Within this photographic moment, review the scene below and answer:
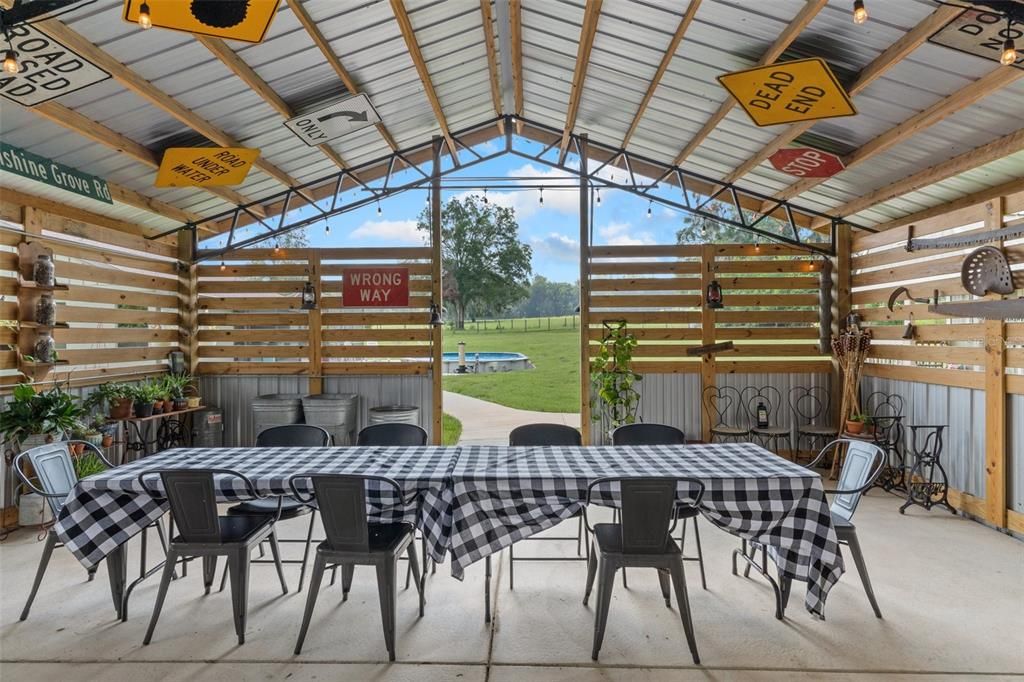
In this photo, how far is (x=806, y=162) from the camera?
204 inches

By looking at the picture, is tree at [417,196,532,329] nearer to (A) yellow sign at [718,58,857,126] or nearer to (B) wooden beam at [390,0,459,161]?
(B) wooden beam at [390,0,459,161]

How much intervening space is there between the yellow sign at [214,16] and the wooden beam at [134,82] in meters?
1.05

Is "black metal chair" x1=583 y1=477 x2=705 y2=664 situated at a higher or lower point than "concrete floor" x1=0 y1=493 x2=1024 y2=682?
higher

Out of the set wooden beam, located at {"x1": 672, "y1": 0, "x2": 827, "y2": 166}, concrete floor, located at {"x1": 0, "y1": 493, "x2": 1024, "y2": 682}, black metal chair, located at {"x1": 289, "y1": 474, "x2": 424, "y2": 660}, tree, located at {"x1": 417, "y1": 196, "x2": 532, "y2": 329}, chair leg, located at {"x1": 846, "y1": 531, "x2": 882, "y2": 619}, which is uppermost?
wooden beam, located at {"x1": 672, "y1": 0, "x2": 827, "y2": 166}

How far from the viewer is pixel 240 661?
2748mm

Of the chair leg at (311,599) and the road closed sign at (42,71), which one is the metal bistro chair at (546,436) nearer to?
the chair leg at (311,599)

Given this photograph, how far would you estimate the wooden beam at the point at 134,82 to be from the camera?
324 cm

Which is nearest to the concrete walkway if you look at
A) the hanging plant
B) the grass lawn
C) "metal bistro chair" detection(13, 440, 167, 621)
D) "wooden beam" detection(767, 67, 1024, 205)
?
the grass lawn

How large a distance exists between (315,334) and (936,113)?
6.22 meters

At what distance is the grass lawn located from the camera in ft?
38.7

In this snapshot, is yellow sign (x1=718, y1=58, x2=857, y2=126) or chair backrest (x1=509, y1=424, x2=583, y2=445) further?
chair backrest (x1=509, y1=424, x2=583, y2=445)

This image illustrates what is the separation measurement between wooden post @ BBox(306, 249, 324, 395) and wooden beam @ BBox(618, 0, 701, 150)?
3922 mm

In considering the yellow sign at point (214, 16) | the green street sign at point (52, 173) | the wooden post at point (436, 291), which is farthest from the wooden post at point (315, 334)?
the yellow sign at point (214, 16)

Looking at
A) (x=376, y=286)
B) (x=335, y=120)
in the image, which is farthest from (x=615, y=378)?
(x=335, y=120)
